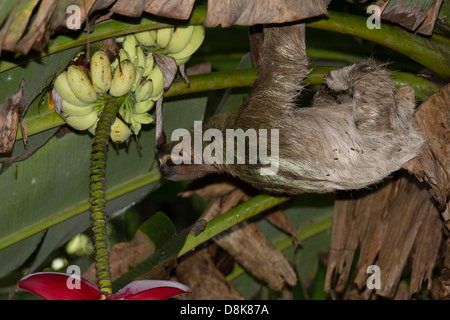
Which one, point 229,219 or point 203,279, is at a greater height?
point 229,219

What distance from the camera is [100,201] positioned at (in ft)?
4.98

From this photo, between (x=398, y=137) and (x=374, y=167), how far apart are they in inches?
4.9

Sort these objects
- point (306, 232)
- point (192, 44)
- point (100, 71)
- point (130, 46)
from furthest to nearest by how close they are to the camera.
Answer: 1. point (306, 232)
2. point (192, 44)
3. point (130, 46)
4. point (100, 71)

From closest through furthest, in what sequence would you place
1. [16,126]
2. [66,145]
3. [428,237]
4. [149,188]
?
1. [16,126]
2. [66,145]
3. [428,237]
4. [149,188]

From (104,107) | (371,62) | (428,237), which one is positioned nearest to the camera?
(104,107)

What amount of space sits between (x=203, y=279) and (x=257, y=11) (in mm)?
1317

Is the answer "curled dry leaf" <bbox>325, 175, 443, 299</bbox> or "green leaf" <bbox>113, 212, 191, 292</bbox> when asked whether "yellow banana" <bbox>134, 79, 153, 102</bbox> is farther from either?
"curled dry leaf" <bbox>325, 175, 443, 299</bbox>

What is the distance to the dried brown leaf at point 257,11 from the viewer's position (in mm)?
1538

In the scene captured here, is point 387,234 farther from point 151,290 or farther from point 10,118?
point 10,118

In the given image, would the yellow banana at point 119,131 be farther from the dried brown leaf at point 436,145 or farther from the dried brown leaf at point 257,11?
the dried brown leaf at point 436,145

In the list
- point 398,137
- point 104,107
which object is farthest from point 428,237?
point 104,107

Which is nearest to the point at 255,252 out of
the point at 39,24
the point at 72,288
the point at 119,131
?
the point at 119,131

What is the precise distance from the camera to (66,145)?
2119 millimetres
